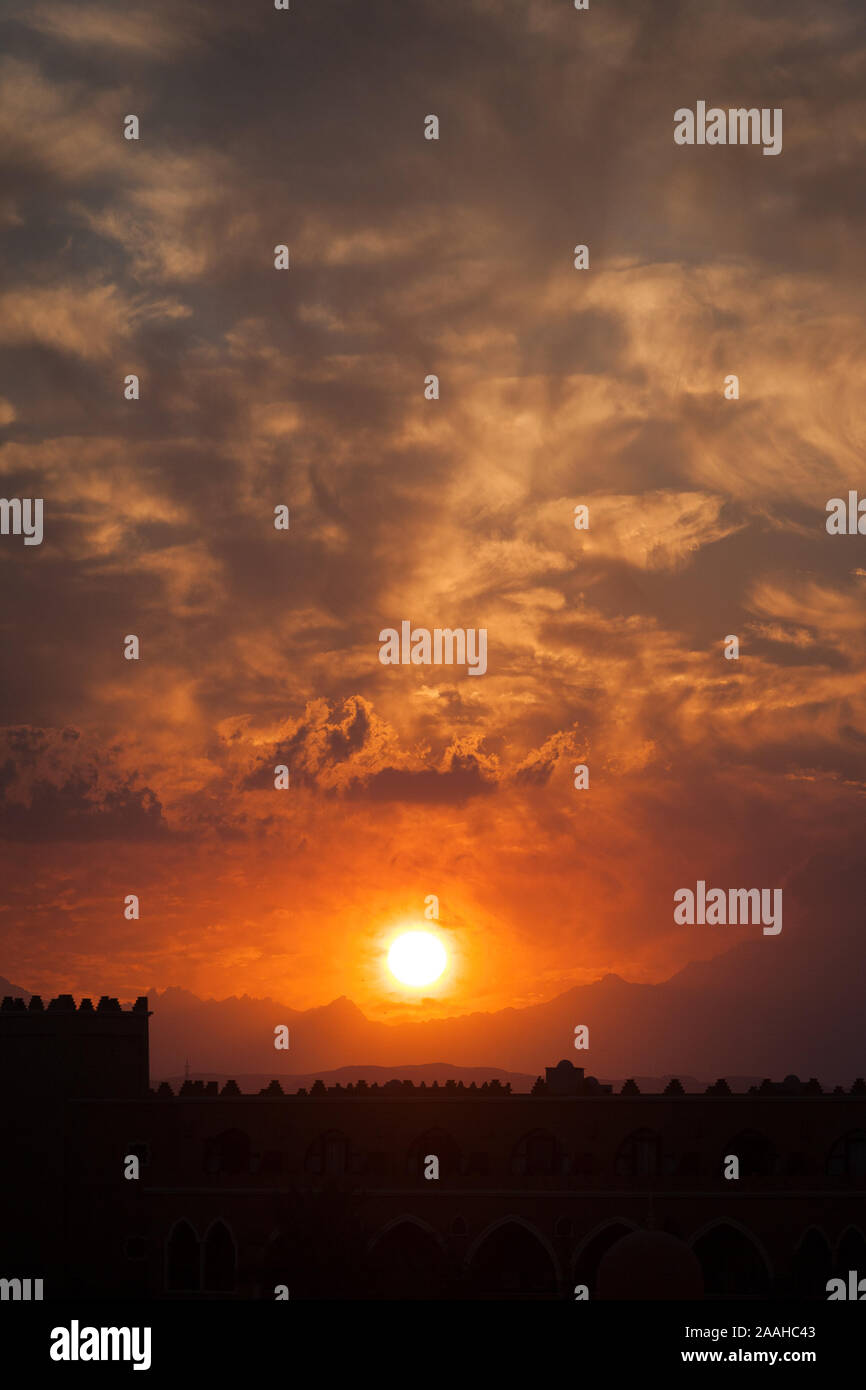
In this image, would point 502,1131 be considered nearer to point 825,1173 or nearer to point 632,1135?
point 632,1135

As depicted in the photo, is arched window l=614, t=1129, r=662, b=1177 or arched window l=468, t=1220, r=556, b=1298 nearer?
arched window l=468, t=1220, r=556, b=1298

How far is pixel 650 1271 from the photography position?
59.8 metres

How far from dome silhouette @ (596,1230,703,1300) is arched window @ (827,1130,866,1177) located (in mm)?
18657

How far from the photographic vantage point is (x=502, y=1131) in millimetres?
77875

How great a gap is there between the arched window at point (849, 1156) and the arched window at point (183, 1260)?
100 ft

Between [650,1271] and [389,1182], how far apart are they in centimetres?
1900

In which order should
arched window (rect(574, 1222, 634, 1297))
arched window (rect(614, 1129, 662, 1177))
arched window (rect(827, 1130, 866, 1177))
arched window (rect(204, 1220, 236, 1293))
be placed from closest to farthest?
arched window (rect(574, 1222, 634, 1297))
arched window (rect(204, 1220, 236, 1293))
arched window (rect(827, 1130, 866, 1177))
arched window (rect(614, 1129, 662, 1177))

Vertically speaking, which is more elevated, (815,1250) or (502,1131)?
(502,1131)

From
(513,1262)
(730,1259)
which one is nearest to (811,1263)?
(730,1259)

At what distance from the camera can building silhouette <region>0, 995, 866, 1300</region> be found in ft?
241

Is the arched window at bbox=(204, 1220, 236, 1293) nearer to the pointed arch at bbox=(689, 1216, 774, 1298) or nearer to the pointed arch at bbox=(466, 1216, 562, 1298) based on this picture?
the pointed arch at bbox=(466, 1216, 562, 1298)

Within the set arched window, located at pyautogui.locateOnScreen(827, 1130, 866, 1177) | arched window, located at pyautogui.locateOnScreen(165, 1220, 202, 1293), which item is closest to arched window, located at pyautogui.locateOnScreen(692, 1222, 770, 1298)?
arched window, located at pyautogui.locateOnScreen(827, 1130, 866, 1177)
